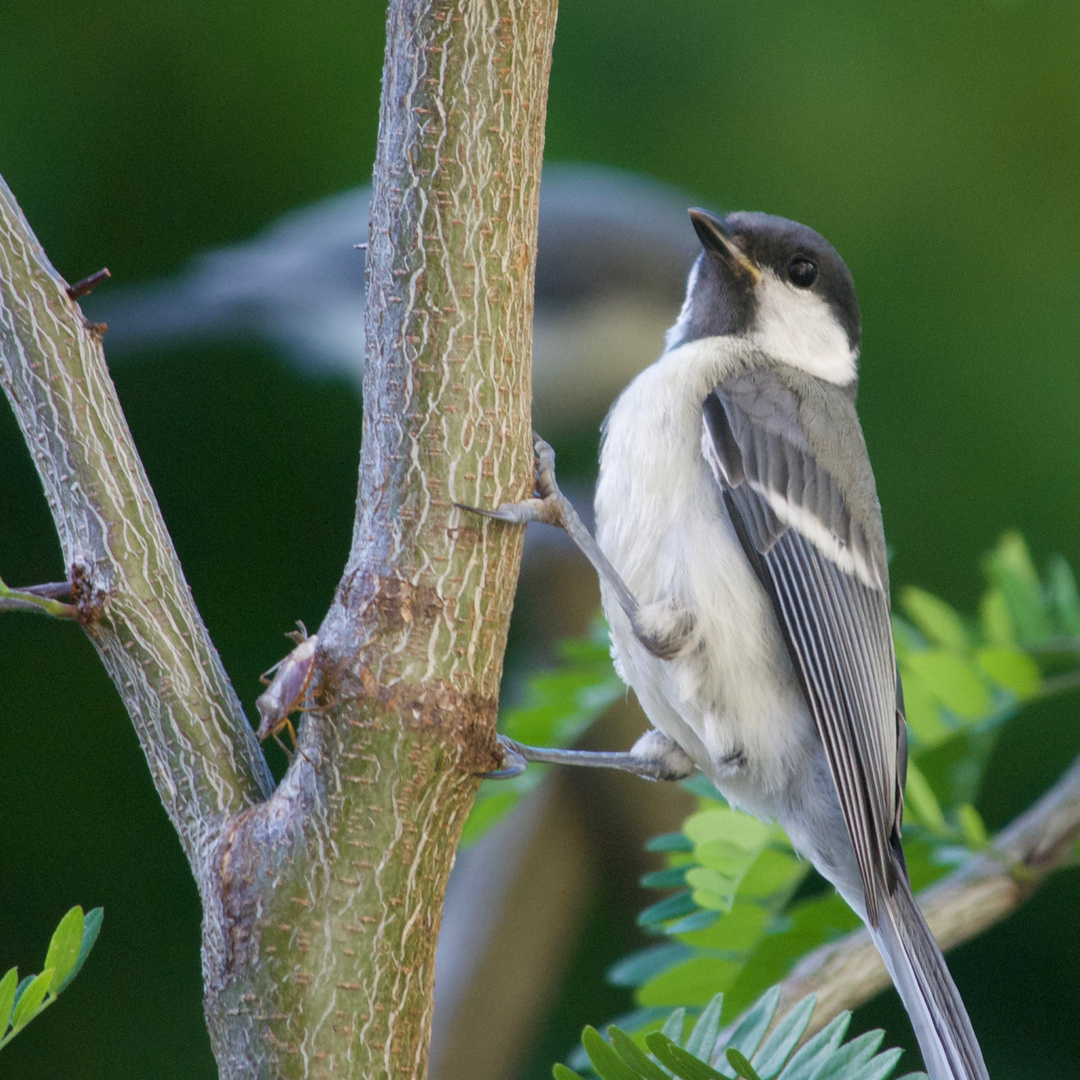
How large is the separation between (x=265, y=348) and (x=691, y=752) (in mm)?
1356

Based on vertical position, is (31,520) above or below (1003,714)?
below

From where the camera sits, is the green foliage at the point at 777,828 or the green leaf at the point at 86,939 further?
the green foliage at the point at 777,828

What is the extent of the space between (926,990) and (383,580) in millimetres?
517

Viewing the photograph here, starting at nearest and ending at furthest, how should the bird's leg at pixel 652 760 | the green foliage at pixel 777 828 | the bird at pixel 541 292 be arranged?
the green foliage at pixel 777 828, the bird's leg at pixel 652 760, the bird at pixel 541 292

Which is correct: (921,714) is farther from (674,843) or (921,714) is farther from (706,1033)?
(706,1033)

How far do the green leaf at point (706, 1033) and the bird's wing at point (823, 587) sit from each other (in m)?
0.24

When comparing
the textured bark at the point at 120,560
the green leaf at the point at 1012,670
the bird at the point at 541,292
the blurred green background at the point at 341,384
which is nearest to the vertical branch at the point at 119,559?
the textured bark at the point at 120,560

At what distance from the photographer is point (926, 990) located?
88 centimetres

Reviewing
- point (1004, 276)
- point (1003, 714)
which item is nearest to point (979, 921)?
point (1003, 714)

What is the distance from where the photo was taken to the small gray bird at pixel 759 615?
37.9 inches

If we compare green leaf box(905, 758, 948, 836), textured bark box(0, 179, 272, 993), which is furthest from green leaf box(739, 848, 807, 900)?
textured bark box(0, 179, 272, 993)

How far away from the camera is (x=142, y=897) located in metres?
1.78

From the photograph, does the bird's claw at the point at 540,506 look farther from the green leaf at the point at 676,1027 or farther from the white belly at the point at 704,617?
the green leaf at the point at 676,1027

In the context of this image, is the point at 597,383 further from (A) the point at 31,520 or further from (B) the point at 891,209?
(A) the point at 31,520
